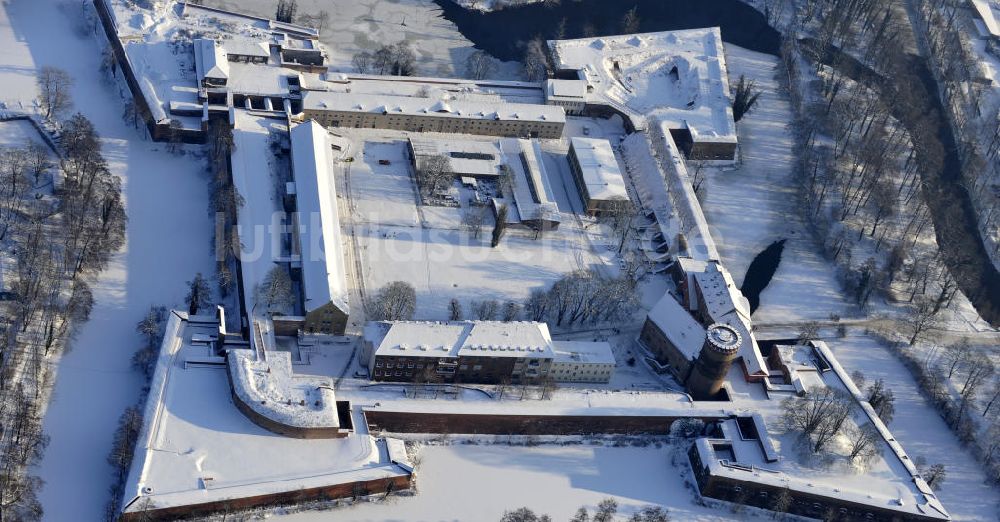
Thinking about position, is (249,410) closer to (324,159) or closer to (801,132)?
(324,159)

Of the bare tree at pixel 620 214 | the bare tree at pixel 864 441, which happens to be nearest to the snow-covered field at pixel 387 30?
the bare tree at pixel 620 214

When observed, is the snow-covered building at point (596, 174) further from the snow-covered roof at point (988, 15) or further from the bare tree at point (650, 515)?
the snow-covered roof at point (988, 15)

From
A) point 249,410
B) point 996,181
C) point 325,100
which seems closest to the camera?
point 249,410

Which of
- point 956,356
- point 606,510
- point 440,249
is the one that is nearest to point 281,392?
point 606,510

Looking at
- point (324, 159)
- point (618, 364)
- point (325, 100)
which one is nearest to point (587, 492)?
point (618, 364)

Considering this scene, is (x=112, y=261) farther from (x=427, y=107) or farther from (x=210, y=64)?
(x=427, y=107)

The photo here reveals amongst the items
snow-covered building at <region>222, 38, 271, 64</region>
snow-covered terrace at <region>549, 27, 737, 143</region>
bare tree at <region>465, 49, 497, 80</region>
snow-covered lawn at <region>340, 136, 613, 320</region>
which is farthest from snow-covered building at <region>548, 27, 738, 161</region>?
snow-covered building at <region>222, 38, 271, 64</region>
